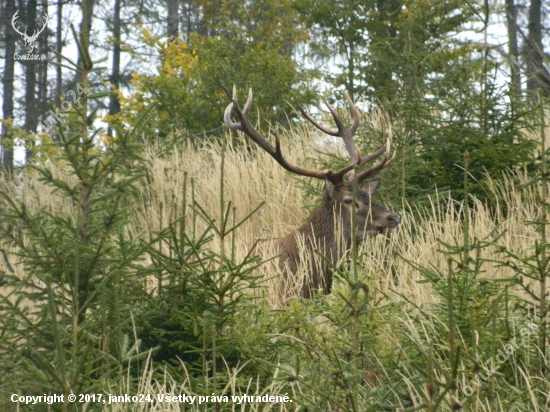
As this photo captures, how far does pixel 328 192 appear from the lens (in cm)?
754

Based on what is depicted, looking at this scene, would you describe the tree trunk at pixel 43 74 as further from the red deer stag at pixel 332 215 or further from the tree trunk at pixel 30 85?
the red deer stag at pixel 332 215

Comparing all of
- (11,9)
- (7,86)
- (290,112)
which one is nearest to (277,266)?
(290,112)

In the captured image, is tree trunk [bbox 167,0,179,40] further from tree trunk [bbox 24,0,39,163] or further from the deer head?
the deer head

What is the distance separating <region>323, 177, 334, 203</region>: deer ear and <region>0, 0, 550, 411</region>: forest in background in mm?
549

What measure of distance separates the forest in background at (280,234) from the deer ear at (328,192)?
55 centimetres

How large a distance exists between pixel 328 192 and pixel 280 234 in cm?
146

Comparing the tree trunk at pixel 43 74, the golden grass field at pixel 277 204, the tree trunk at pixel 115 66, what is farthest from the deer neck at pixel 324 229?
the tree trunk at pixel 115 66

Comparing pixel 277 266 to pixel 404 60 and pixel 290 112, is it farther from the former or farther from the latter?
pixel 290 112

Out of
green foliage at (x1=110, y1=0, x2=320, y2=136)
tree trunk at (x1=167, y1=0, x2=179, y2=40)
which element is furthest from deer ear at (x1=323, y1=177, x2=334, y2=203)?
tree trunk at (x1=167, y1=0, x2=179, y2=40)

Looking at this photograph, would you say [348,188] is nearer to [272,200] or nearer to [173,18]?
[272,200]

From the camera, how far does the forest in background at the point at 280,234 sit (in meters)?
3.69

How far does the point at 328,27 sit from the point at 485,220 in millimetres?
9286

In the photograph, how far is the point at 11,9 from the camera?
21.9 m

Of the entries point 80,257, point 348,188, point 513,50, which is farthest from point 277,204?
point 513,50
